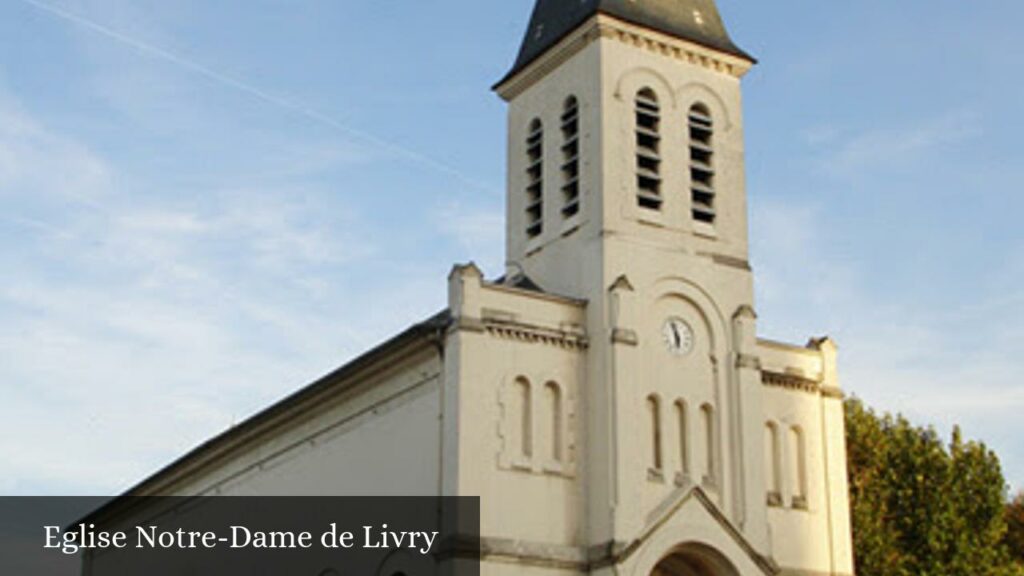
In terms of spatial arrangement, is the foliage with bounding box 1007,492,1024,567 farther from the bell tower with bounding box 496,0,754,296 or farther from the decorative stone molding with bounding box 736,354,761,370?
the bell tower with bounding box 496,0,754,296

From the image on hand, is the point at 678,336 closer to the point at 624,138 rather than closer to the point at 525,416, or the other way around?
the point at 525,416

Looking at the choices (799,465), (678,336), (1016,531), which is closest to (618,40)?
(678,336)

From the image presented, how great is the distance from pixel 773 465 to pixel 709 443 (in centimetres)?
264

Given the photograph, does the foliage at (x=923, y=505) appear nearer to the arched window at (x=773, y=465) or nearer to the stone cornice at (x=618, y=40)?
the arched window at (x=773, y=465)

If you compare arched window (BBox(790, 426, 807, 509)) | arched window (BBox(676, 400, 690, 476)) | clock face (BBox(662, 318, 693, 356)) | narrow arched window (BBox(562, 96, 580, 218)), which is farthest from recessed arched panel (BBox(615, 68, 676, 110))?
arched window (BBox(790, 426, 807, 509))

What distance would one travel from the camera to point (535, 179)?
4091 centimetres

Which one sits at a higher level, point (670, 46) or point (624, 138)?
point (670, 46)

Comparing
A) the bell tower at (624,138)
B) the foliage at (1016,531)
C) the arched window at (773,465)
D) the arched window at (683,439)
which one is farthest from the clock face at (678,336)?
the foliage at (1016,531)

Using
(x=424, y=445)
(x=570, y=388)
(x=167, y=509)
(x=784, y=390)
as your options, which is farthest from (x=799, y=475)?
(x=167, y=509)

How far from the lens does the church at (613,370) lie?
115 feet

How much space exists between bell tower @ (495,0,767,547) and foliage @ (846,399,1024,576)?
44.0ft

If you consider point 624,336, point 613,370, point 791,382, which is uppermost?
point 624,336

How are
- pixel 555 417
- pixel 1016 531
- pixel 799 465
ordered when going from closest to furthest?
pixel 555 417 < pixel 799 465 < pixel 1016 531

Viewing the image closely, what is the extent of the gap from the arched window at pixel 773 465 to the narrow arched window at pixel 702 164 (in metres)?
5.76
